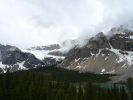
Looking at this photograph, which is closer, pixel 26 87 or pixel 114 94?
pixel 26 87

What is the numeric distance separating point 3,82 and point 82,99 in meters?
28.4

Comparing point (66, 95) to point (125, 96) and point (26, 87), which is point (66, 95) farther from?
point (125, 96)

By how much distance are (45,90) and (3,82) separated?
1777cm

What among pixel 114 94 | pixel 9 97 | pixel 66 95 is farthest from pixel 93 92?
pixel 9 97

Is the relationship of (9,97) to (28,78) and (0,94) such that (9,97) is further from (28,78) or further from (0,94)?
(28,78)

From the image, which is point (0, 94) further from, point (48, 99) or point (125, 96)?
point (125, 96)

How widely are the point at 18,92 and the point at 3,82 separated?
882cm

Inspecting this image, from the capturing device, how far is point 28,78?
132875mm

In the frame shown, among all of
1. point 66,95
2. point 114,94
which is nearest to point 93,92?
point 114,94

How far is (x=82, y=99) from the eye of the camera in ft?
431

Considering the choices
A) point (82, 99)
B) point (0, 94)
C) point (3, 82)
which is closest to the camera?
point (0, 94)

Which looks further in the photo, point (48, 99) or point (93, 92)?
point (93, 92)

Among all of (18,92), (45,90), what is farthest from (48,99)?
(18,92)

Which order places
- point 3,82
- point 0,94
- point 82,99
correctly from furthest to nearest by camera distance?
1. point 82,99
2. point 3,82
3. point 0,94
